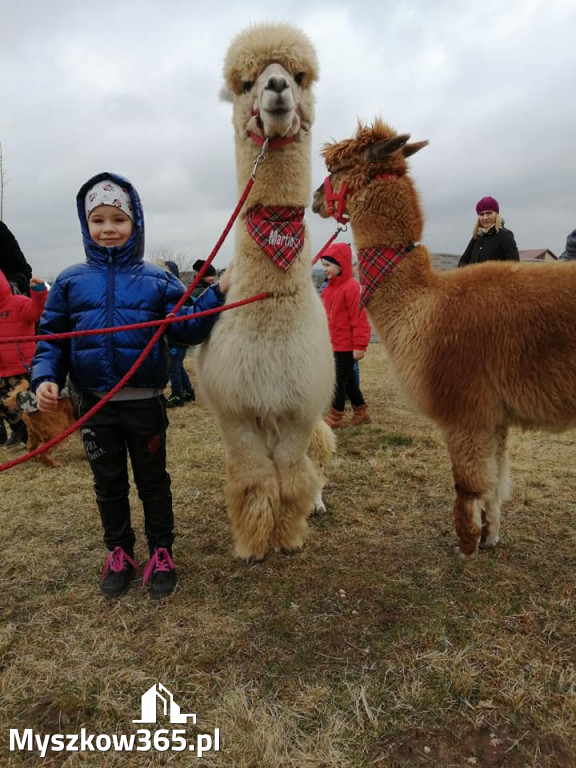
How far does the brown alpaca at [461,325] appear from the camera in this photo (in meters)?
1.97

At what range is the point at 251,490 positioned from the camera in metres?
2.19

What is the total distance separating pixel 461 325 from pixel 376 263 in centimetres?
Answer: 47

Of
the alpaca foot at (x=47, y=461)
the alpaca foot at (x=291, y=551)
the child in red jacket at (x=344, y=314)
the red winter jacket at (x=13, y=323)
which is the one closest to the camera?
the alpaca foot at (x=291, y=551)

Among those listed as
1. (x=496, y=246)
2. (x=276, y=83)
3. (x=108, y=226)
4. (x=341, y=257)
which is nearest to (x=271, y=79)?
(x=276, y=83)

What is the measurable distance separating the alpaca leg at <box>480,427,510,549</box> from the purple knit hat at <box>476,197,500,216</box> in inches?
97.7

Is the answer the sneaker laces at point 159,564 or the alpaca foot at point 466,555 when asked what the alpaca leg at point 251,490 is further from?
the alpaca foot at point 466,555

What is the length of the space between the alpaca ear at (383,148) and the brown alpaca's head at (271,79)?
1.15 ft

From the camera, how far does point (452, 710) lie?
4.88ft

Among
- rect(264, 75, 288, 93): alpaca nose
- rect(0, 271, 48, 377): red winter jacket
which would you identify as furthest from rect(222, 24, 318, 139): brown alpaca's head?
rect(0, 271, 48, 377): red winter jacket

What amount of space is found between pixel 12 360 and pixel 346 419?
130 inches

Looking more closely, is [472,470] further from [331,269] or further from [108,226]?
[331,269]

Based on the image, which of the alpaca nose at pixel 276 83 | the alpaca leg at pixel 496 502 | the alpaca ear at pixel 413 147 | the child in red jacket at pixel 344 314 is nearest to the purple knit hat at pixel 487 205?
the child in red jacket at pixel 344 314

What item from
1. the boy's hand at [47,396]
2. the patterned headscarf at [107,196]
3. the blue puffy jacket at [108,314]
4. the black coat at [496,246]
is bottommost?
the boy's hand at [47,396]

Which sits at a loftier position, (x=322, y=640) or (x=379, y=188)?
(x=379, y=188)
